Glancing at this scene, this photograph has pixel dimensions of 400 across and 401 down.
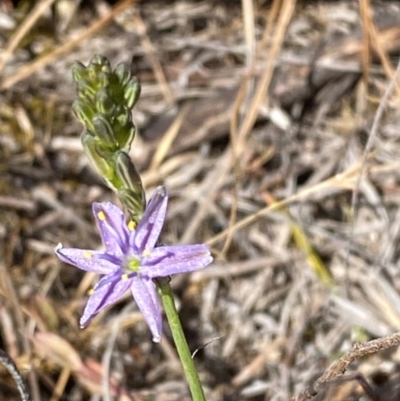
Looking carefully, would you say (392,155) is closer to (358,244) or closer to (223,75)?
(358,244)

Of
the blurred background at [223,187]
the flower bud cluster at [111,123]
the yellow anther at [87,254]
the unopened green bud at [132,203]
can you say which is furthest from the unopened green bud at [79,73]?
the blurred background at [223,187]

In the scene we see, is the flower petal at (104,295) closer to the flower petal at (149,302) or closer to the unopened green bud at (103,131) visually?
the flower petal at (149,302)

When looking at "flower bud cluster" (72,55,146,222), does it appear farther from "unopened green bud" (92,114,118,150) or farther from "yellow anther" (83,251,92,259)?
"yellow anther" (83,251,92,259)

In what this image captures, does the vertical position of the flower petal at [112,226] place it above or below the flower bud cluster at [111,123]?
below

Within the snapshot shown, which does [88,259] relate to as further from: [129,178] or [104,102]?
[104,102]

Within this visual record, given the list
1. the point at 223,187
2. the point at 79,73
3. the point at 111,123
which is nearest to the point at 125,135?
the point at 111,123

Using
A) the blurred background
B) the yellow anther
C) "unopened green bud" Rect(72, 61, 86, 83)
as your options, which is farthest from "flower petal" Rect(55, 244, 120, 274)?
the blurred background
